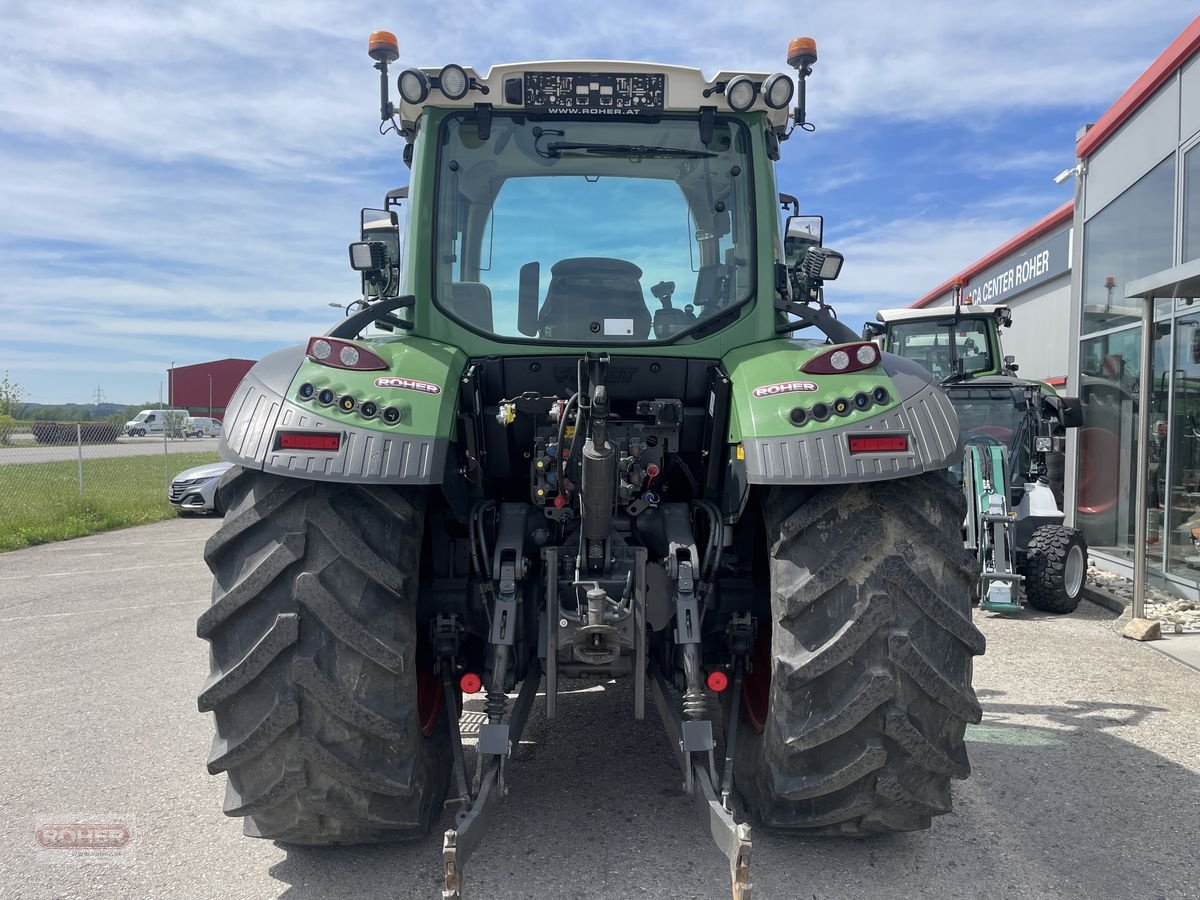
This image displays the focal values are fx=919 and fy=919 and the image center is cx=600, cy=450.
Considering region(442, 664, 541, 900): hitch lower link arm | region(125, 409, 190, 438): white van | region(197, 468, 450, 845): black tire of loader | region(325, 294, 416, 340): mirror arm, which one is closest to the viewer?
region(442, 664, 541, 900): hitch lower link arm

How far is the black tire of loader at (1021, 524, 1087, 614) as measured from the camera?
7996mm

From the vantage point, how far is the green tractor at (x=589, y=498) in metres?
2.78

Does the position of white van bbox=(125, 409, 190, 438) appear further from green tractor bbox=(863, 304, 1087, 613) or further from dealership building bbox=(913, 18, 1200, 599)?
dealership building bbox=(913, 18, 1200, 599)

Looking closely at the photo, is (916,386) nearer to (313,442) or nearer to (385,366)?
(385,366)

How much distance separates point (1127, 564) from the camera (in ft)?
32.3

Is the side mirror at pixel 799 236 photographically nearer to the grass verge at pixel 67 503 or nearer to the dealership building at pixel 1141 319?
the dealership building at pixel 1141 319

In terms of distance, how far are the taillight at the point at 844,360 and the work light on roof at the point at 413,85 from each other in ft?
5.97

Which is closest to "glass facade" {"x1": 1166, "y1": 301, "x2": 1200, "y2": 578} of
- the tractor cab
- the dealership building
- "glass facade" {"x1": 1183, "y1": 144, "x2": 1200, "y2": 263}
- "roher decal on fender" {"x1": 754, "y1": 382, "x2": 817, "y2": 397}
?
the dealership building

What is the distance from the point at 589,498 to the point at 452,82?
176 cm

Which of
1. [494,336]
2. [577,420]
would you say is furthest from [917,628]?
[494,336]

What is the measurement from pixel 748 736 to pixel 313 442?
1866mm

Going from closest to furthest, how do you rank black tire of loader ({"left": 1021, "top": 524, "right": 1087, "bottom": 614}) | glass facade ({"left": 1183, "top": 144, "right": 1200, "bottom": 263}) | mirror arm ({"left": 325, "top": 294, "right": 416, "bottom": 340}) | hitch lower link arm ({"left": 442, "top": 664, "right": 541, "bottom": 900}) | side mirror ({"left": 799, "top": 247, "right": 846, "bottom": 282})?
hitch lower link arm ({"left": 442, "top": 664, "right": 541, "bottom": 900})
mirror arm ({"left": 325, "top": 294, "right": 416, "bottom": 340})
side mirror ({"left": 799, "top": 247, "right": 846, "bottom": 282})
black tire of loader ({"left": 1021, "top": 524, "right": 1087, "bottom": 614})
glass facade ({"left": 1183, "top": 144, "right": 1200, "bottom": 263})

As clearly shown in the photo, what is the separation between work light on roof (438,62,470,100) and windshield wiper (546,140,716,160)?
398mm

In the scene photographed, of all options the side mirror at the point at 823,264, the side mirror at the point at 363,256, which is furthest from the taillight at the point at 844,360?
the side mirror at the point at 363,256
